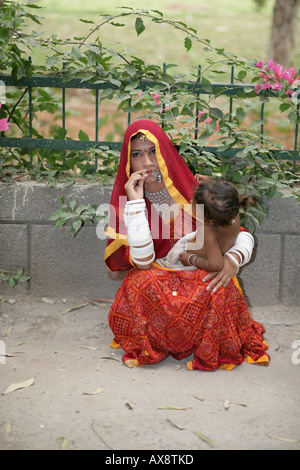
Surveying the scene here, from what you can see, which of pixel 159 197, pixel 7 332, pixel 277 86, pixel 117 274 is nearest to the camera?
pixel 159 197

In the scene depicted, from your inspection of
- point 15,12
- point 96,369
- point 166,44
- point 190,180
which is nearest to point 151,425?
point 96,369

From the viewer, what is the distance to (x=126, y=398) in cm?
290

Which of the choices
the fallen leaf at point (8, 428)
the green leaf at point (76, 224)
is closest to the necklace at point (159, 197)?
the green leaf at point (76, 224)

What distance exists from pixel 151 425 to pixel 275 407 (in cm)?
62

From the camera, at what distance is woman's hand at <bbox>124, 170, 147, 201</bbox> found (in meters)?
3.05

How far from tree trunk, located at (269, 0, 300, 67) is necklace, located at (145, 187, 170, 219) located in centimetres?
875

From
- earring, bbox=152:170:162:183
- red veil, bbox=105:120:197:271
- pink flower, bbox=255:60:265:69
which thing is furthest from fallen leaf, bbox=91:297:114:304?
pink flower, bbox=255:60:265:69

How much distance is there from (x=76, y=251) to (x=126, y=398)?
1.35 meters

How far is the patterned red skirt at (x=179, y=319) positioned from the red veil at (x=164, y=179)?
0.47 feet

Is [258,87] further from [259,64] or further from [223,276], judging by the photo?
[223,276]

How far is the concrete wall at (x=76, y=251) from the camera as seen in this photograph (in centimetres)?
392

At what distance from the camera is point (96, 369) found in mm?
3189

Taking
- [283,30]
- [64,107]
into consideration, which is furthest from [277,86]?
[283,30]
